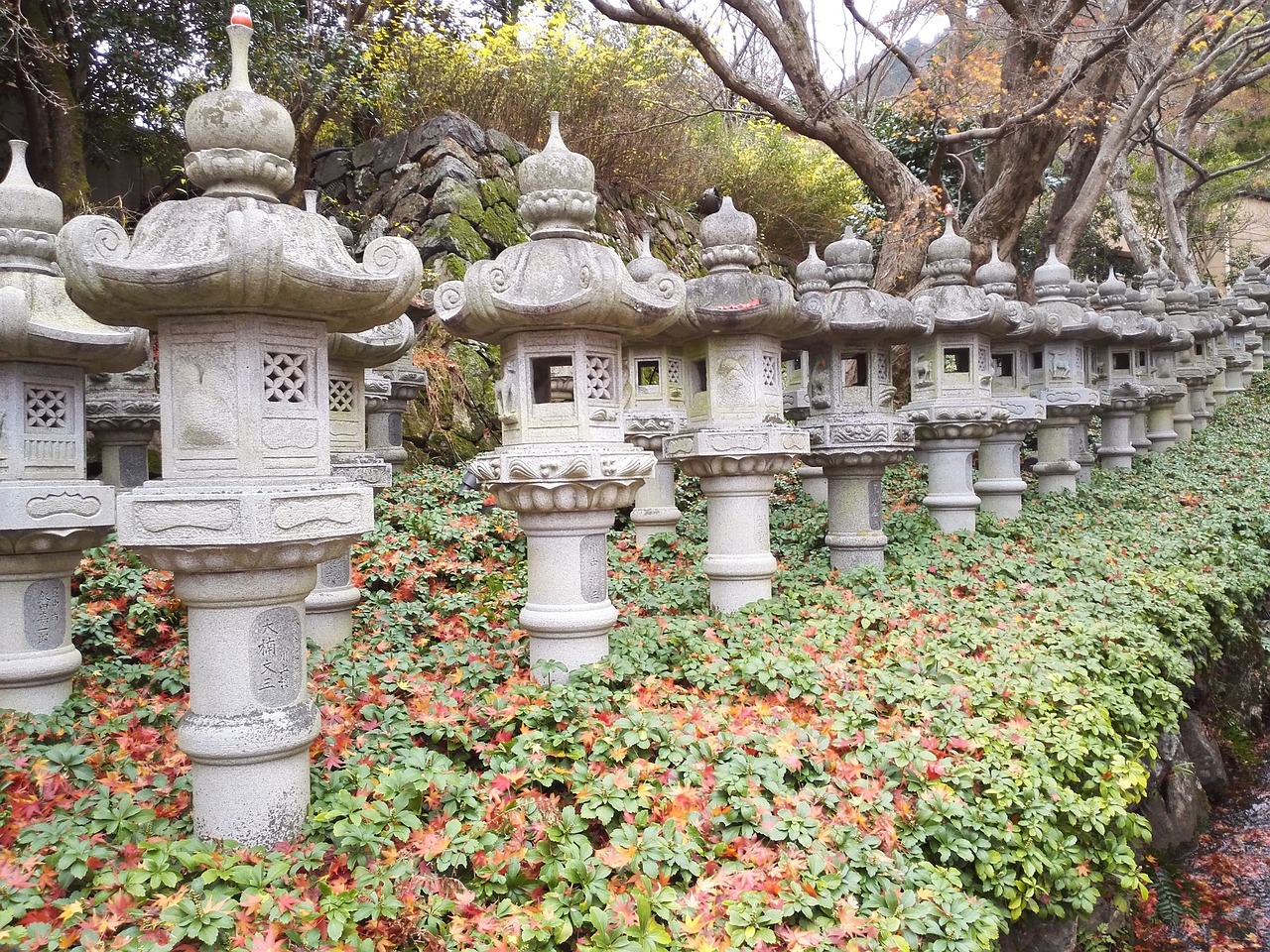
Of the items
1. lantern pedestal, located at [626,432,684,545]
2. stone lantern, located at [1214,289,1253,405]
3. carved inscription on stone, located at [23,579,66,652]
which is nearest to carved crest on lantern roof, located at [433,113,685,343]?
carved inscription on stone, located at [23,579,66,652]

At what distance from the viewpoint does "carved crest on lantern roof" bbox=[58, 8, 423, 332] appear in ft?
11.5

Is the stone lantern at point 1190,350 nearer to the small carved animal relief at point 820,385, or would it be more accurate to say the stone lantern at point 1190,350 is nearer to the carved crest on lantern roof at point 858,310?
the carved crest on lantern roof at point 858,310

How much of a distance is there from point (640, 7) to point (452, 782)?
376 inches

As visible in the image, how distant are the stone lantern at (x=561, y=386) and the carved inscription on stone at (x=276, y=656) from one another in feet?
5.27

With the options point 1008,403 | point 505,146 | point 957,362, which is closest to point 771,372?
point 957,362

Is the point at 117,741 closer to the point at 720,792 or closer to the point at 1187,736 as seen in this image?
the point at 720,792

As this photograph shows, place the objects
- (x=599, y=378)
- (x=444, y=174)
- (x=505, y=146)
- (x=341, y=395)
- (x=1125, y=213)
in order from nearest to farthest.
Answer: (x=599, y=378)
(x=341, y=395)
(x=444, y=174)
(x=505, y=146)
(x=1125, y=213)

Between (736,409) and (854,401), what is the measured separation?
1844mm

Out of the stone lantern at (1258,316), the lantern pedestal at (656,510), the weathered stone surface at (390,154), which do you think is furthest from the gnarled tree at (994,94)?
the stone lantern at (1258,316)

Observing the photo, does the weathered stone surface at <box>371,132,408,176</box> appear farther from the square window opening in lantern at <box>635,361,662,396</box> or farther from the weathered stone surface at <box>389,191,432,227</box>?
the square window opening in lantern at <box>635,361,662,396</box>

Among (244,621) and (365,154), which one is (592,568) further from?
(365,154)

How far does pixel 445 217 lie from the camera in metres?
12.0

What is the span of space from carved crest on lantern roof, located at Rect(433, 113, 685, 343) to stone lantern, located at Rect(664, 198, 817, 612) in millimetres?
1127

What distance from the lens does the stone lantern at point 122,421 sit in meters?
6.94
